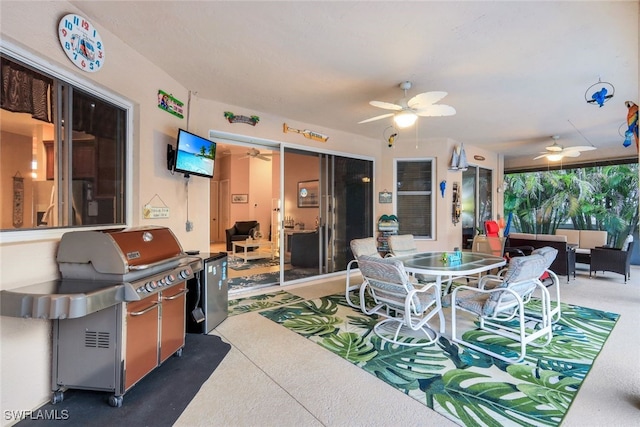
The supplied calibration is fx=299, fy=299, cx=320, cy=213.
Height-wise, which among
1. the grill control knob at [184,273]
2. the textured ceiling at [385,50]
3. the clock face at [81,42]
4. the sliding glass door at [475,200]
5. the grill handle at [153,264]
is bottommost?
the grill control knob at [184,273]

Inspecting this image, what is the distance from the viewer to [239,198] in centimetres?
1030

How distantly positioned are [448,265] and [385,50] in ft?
7.78

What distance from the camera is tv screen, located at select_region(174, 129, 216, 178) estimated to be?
3.36 m

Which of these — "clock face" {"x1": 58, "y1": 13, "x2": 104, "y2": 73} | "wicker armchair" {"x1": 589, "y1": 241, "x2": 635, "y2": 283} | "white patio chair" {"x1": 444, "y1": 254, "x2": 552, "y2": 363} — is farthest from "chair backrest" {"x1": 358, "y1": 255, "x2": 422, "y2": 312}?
"wicker armchair" {"x1": 589, "y1": 241, "x2": 635, "y2": 283}

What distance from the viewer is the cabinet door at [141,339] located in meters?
2.07

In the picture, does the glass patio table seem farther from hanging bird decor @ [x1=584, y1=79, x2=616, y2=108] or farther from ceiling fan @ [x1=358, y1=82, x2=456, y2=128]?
hanging bird decor @ [x1=584, y1=79, x2=616, y2=108]

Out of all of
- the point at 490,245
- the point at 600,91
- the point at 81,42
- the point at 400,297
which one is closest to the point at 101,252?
the point at 81,42

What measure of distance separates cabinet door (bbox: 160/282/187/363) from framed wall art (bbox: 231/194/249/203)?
25.1 feet

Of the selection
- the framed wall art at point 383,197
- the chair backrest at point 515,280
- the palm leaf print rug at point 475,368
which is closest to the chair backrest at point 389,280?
the palm leaf print rug at point 475,368

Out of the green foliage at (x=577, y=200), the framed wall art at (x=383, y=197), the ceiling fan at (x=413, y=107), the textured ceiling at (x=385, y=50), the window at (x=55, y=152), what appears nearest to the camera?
the window at (x=55, y=152)

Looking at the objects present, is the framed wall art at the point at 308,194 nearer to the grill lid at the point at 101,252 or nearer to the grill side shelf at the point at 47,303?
the grill lid at the point at 101,252

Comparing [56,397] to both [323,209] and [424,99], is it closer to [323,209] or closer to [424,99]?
[424,99]

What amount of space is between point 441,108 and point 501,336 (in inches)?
100

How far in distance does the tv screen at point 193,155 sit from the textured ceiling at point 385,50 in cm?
73
